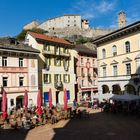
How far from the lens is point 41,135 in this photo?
19.1 meters

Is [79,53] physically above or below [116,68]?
above

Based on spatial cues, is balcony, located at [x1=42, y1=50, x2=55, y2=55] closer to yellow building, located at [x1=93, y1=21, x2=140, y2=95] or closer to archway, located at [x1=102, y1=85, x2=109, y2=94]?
yellow building, located at [x1=93, y1=21, x2=140, y2=95]

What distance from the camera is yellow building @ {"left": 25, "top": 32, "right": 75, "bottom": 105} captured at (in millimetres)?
43281

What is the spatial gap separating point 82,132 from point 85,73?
3460cm

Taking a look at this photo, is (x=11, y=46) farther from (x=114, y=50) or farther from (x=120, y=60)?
(x=120, y=60)

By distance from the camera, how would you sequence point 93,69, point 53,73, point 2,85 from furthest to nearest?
point 93,69, point 53,73, point 2,85

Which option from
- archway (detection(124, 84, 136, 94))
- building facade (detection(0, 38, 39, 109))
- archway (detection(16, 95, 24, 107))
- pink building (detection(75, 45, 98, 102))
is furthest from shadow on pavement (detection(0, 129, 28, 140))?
pink building (detection(75, 45, 98, 102))

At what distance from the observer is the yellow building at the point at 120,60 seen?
112ft

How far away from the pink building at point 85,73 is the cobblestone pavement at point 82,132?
28334mm

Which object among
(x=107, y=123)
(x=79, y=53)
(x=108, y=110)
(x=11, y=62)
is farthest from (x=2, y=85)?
(x=79, y=53)

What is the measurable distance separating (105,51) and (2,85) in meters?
16.3

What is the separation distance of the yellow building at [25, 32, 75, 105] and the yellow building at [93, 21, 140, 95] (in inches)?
322

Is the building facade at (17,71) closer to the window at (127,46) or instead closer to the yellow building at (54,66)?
the yellow building at (54,66)

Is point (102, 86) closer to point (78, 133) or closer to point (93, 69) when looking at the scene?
point (93, 69)
